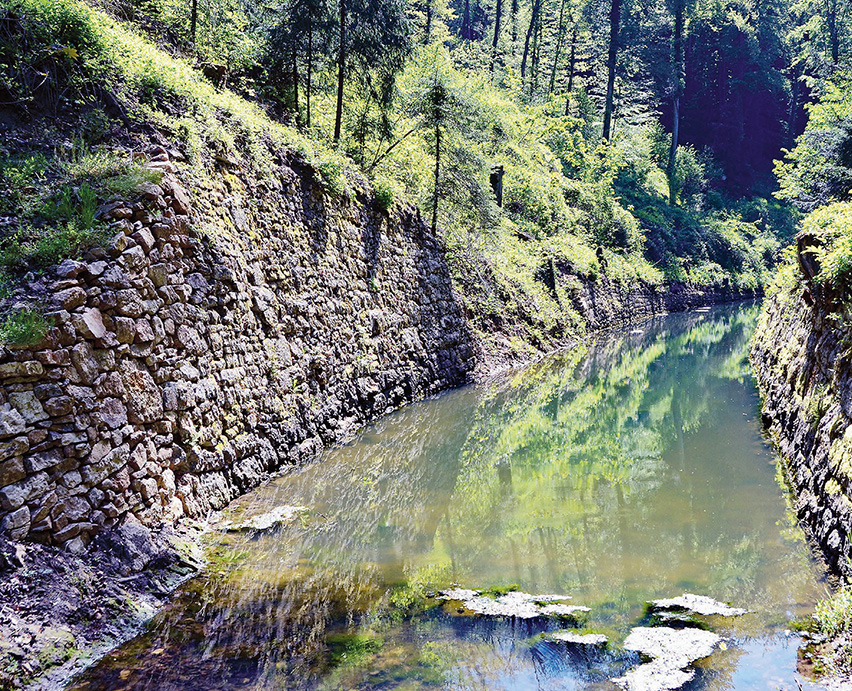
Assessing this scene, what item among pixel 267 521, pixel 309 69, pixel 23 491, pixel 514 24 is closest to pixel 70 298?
pixel 23 491

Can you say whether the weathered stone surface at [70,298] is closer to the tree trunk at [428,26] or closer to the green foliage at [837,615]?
the green foliage at [837,615]

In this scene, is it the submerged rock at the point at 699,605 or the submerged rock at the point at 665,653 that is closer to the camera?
the submerged rock at the point at 665,653

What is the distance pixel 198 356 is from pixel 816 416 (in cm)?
854

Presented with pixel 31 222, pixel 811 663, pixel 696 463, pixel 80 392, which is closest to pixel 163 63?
pixel 31 222

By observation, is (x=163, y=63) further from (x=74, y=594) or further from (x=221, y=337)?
(x=74, y=594)

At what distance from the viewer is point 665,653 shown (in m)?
5.68

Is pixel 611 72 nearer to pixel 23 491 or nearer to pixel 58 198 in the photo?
pixel 58 198

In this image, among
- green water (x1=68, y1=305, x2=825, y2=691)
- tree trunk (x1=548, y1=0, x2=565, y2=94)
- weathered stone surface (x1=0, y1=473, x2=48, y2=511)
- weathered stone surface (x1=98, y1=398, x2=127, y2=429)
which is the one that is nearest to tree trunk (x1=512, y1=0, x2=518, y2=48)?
tree trunk (x1=548, y1=0, x2=565, y2=94)

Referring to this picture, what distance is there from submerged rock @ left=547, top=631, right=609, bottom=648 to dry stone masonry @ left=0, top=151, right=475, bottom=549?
14.5 ft

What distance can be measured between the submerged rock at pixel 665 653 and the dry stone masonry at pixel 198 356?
5.09m

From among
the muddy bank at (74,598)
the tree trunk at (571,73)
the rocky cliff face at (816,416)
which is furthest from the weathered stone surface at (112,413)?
the tree trunk at (571,73)

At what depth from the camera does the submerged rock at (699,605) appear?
20.9 ft

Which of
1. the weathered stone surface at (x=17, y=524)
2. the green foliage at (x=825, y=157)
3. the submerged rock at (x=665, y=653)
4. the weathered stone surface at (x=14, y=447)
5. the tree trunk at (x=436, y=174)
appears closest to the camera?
the submerged rock at (x=665, y=653)

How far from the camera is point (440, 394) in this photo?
57.2ft
